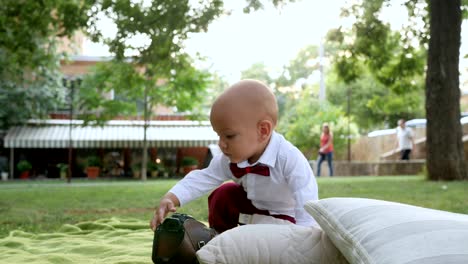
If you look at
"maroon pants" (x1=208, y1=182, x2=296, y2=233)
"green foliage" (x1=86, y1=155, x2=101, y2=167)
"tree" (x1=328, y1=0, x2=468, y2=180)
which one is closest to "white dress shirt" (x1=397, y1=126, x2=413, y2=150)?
"tree" (x1=328, y1=0, x2=468, y2=180)

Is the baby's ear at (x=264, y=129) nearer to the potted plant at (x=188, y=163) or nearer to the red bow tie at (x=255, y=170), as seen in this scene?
the red bow tie at (x=255, y=170)

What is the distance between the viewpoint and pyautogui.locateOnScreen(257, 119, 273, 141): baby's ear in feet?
7.82

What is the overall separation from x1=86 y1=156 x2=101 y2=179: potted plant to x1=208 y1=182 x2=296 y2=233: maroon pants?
901 inches

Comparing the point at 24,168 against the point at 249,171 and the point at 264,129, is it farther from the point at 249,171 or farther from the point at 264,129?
the point at 264,129

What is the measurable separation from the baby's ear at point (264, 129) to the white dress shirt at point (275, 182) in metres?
0.08

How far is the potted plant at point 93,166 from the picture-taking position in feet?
81.7

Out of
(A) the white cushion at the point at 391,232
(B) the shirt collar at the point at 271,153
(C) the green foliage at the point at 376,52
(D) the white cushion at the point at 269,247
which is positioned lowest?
(D) the white cushion at the point at 269,247

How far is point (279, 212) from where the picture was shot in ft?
8.52

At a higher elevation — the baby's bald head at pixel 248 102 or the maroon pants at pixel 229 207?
the baby's bald head at pixel 248 102

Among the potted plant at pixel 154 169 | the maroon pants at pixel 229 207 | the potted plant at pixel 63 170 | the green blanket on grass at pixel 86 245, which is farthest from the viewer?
the potted plant at pixel 154 169

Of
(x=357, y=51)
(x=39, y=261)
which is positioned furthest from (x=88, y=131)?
(x=39, y=261)

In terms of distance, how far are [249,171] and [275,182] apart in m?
0.12

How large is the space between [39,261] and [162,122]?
24285 millimetres

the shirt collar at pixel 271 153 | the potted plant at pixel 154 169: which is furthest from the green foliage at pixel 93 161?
the shirt collar at pixel 271 153
